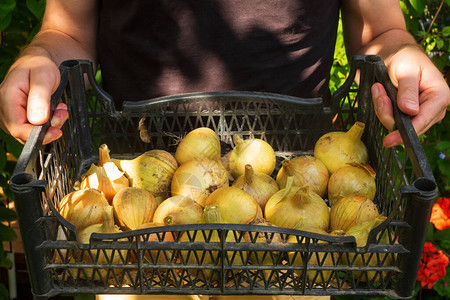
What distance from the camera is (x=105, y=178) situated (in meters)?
1.04

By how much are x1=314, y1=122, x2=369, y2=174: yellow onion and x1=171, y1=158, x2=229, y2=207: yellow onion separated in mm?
231

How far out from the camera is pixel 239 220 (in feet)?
3.08

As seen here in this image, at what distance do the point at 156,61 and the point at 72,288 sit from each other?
70cm

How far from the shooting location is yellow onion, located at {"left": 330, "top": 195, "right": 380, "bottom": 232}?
3.10 feet

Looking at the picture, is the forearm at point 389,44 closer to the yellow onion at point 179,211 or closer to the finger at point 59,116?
the yellow onion at point 179,211

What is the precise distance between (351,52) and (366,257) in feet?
2.99

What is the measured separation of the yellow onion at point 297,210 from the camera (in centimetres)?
95

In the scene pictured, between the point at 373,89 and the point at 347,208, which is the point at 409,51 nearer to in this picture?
the point at 373,89

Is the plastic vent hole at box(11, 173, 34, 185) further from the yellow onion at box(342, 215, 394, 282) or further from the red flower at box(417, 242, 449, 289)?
the red flower at box(417, 242, 449, 289)

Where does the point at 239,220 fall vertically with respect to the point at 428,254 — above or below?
above

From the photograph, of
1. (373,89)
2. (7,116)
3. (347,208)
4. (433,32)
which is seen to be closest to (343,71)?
(433,32)

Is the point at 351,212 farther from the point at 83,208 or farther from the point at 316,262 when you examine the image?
the point at 83,208

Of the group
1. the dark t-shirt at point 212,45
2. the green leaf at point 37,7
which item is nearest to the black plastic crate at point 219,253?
the dark t-shirt at point 212,45

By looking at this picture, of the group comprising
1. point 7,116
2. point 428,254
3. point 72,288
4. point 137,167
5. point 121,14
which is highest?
point 121,14
